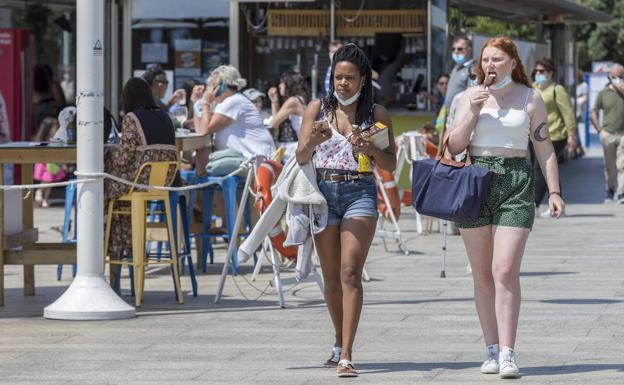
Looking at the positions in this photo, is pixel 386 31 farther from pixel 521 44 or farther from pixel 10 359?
pixel 10 359

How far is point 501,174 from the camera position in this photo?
778 cm

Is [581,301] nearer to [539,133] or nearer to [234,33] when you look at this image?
[539,133]

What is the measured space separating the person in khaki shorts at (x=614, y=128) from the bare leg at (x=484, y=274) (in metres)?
14.1

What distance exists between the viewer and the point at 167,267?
1377 centimetres

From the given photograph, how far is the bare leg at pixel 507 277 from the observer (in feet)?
25.1

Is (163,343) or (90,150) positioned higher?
(90,150)

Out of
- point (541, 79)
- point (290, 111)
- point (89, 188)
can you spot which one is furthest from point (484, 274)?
point (541, 79)

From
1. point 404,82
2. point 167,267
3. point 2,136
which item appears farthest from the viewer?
point 404,82

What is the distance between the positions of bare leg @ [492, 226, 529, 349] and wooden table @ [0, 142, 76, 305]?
3.79 meters

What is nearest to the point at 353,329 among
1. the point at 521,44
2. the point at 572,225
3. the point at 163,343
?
the point at 163,343

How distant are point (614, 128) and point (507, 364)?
48.2ft

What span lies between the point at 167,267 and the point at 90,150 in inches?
153

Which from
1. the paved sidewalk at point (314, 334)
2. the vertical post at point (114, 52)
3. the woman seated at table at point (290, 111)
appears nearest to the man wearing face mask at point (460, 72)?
the woman seated at table at point (290, 111)

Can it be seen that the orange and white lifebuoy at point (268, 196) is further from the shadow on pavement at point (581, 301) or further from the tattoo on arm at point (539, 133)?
the tattoo on arm at point (539, 133)
